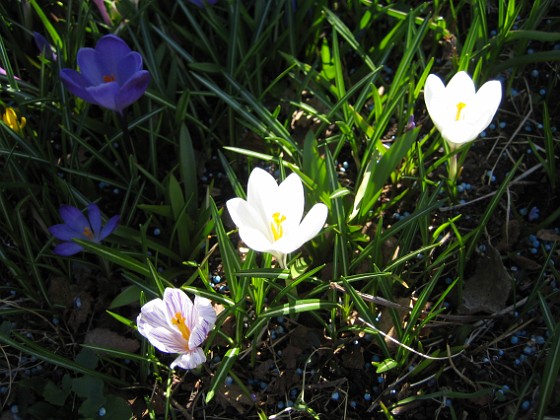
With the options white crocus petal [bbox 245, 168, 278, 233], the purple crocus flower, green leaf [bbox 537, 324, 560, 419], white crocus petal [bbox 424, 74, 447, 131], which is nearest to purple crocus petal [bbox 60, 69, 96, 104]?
the purple crocus flower

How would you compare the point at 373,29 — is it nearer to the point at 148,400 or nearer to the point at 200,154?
the point at 200,154

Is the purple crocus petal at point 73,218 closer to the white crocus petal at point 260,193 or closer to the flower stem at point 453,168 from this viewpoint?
the white crocus petal at point 260,193

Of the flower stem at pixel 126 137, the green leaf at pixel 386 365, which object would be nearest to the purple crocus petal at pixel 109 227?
the flower stem at pixel 126 137

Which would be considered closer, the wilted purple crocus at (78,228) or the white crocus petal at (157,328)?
the white crocus petal at (157,328)

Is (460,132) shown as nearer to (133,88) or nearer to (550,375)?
(550,375)

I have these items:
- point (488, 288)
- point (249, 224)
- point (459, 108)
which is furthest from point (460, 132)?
point (249, 224)

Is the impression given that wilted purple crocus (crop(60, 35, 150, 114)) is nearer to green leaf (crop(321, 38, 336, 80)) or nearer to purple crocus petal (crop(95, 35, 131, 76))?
purple crocus petal (crop(95, 35, 131, 76))
